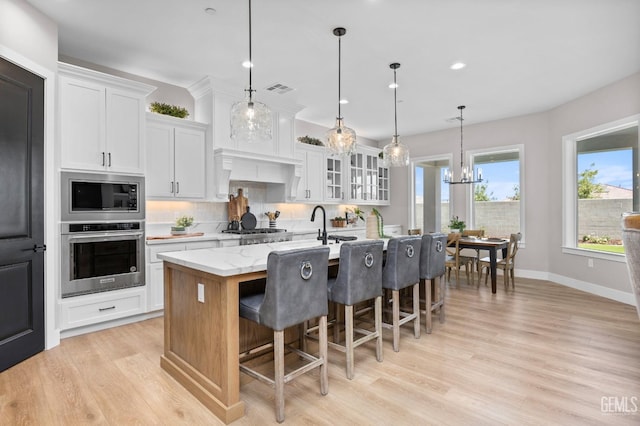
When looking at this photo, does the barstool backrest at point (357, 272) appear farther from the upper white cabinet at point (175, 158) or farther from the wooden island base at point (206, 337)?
the upper white cabinet at point (175, 158)

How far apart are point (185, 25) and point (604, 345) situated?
15.6ft

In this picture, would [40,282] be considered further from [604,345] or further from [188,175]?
[604,345]

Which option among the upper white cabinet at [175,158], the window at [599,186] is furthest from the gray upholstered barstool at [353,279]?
the window at [599,186]

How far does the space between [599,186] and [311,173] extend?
4.47m

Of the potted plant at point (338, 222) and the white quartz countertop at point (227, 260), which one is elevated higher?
the potted plant at point (338, 222)

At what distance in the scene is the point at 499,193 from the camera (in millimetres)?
6648

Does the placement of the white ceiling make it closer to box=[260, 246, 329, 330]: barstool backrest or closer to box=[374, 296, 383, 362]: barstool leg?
box=[260, 246, 329, 330]: barstool backrest

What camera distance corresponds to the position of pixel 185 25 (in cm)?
322

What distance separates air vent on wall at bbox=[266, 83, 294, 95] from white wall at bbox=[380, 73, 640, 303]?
2.99 metres

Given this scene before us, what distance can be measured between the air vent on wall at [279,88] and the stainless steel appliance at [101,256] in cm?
245

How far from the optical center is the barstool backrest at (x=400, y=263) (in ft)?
9.85

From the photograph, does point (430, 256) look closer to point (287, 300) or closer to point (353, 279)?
point (353, 279)

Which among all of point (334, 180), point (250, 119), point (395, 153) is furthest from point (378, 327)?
point (334, 180)

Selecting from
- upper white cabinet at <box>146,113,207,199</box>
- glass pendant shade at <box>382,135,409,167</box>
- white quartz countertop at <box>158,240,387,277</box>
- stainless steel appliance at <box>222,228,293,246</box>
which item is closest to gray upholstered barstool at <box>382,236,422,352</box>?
white quartz countertop at <box>158,240,387,277</box>
